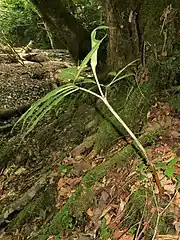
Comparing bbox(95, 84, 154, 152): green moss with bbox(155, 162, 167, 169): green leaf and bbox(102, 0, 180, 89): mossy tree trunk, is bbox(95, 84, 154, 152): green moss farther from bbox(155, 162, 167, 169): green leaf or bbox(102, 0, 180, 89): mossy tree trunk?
bbox(155, 162, 167, 169): green leaf

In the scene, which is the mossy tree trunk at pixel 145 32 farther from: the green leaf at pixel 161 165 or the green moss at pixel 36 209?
the green moss at pixel 36 209

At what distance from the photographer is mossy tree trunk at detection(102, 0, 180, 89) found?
319 centimetres

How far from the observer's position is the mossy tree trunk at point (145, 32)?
3191 millimetres

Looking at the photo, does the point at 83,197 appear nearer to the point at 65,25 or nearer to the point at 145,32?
the point at 145,32

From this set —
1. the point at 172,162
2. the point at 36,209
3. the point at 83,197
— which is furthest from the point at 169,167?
the point at 36,209

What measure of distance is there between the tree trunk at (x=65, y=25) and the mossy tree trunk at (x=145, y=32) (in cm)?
191

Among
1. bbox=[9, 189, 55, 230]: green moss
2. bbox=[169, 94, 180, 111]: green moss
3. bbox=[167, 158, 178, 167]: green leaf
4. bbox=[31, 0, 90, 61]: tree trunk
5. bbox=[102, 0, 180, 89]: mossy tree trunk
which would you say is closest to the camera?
bbox=[167, 158, 178, 167]: green leaf

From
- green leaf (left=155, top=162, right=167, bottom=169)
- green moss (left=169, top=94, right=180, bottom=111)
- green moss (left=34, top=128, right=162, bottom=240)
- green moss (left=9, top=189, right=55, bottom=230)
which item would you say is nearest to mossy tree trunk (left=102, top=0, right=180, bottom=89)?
green moss (left=169, top=94, right=180, bottom=111)

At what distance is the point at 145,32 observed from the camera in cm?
336

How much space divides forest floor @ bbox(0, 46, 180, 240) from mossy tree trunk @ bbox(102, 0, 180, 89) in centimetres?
44

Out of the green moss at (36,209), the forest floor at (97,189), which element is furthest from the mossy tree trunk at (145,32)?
the green moss at (36,209)

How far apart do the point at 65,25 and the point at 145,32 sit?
2.52m

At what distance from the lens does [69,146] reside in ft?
12.4

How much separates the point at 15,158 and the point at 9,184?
50 cm
